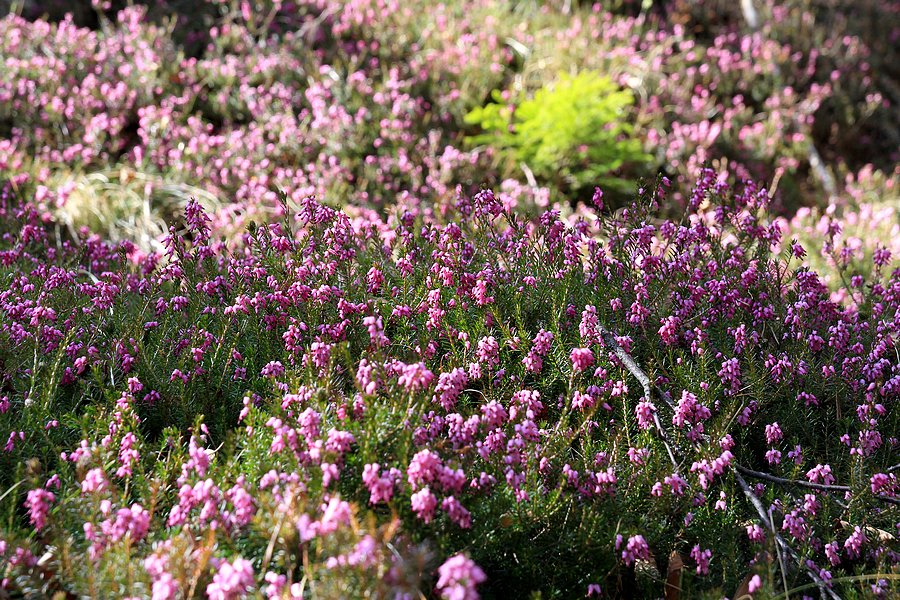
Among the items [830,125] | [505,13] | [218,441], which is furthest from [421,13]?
[218,441]

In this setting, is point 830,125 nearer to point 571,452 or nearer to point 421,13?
point 421,13

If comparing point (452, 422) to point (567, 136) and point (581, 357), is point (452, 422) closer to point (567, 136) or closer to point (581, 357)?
point (581, 357)

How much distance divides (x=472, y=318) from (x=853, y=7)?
369 inches

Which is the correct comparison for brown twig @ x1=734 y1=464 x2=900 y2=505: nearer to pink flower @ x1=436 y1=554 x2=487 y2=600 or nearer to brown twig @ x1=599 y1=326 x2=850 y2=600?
brown twig @ x1=599 y1=326 x2=850 y2=600

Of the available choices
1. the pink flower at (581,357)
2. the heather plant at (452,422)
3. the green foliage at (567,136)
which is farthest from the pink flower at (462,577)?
the green foliage at (567,136)

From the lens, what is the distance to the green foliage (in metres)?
6.35

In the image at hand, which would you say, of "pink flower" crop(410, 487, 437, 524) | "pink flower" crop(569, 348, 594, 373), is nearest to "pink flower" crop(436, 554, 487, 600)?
"pink flower" crop(410, 487, 437, 524)

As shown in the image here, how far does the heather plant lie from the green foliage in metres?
2.79

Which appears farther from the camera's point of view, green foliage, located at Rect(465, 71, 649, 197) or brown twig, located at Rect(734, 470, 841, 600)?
green foliage, located at Rect(465, 71, 649, 197)

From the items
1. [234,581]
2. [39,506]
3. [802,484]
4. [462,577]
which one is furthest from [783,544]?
[39,506]

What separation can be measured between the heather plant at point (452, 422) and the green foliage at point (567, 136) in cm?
279

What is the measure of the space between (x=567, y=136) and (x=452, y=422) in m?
4.42

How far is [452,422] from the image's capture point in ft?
7.77

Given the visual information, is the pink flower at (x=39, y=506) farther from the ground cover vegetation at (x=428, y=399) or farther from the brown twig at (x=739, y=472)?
the brown twig at (x=739, y=472)
